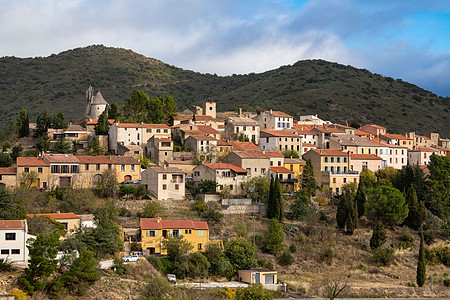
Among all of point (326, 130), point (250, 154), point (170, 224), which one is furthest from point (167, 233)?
point (326, 130)

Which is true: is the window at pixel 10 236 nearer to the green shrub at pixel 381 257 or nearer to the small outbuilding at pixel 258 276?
the small outbuilding at pixel 258 276

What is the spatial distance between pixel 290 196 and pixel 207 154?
11361 millimetres

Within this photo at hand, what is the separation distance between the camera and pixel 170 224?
50969 mm

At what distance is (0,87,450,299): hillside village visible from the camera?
163ft

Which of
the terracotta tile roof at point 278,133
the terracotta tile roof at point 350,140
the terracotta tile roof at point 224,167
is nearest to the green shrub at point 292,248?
the terracotta tile roof at point 224,167

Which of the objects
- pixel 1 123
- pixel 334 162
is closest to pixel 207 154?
pixel 334 162

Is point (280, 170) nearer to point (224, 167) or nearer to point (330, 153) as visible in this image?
point (224, 167)

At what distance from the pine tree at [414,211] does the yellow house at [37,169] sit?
1487 inches

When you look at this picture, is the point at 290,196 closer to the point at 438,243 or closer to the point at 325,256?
the point at 325,256

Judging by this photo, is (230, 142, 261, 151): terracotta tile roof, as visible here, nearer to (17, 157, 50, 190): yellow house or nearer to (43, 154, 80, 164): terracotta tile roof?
(43, 154, 80, 164): terracotta tile roof

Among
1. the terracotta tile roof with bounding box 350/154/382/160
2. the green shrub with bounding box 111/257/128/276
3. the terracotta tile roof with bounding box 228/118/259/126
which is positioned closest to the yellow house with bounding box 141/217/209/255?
the green shrub with bounding box 111/257/128/276

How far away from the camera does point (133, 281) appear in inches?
1683

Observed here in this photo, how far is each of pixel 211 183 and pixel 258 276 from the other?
47.3 feet

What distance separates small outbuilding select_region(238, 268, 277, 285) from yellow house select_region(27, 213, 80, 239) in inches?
563
